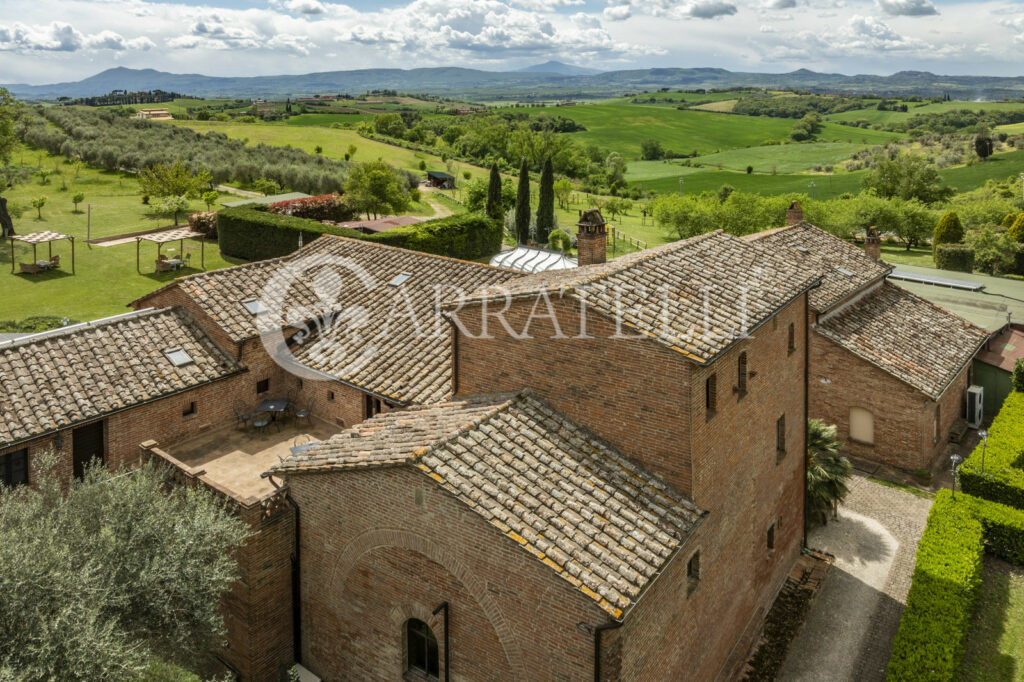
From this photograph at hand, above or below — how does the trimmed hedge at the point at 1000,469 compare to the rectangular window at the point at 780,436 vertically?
below

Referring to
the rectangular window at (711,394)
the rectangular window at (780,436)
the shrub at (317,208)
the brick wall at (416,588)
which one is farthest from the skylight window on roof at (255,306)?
the shrub at (317,208)

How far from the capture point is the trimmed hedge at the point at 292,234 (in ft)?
126

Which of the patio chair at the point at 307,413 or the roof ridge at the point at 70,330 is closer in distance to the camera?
the roof ridge at the point at 70,330

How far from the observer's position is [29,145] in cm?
7200

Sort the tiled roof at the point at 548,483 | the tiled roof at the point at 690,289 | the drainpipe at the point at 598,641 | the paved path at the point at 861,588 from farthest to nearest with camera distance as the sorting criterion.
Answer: the paved path at the point at 861,588
the tiled roof at the point at 690,289
the tiled roof at the point at 548,483
the drainpipe at the point at 598,641

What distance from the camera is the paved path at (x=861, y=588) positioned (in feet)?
47.4

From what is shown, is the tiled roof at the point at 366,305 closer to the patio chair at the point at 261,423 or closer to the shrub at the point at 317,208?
the patio chair at the point at 261,423

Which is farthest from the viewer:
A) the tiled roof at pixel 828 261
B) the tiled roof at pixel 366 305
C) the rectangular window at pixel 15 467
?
the tiled roof at pixel 828 261

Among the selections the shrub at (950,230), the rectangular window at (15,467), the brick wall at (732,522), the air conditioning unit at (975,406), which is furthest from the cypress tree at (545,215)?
the rectangular window at (15,467)

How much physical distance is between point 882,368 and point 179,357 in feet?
70.5

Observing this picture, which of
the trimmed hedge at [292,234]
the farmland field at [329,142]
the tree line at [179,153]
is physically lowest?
the trimmed hedge at [292,234]

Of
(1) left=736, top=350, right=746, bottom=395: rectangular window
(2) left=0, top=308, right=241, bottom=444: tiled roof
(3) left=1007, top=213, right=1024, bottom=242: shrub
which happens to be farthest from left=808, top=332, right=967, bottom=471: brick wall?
(3) left=1007, top=213, right=1024, bottom=242: shrub

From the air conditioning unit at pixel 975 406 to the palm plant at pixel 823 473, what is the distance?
36.1ft

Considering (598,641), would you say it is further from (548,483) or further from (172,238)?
(172,238)
